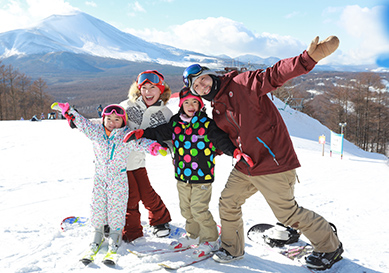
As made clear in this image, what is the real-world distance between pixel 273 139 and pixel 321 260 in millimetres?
1114

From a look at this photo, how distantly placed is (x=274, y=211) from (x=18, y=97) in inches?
1401

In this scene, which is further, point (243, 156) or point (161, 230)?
point (161, 230)

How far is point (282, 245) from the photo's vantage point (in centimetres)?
284

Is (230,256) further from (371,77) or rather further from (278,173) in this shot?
(371,77)

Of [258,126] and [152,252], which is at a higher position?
[258,126]

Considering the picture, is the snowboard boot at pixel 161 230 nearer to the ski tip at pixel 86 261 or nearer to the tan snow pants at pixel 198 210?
the tan snow pants at pixel 198 210

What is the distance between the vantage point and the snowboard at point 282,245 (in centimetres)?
264

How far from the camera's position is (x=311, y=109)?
3972 centimetres

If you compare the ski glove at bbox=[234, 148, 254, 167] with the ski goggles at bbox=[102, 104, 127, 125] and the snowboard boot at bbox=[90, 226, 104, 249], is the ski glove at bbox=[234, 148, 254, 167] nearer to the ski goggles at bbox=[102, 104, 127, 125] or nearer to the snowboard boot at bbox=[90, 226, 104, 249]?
the ski goggles at bbox=[102, 104, 127, 125]

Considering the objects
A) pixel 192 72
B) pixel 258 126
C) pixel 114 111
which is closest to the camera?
pixel 258 126

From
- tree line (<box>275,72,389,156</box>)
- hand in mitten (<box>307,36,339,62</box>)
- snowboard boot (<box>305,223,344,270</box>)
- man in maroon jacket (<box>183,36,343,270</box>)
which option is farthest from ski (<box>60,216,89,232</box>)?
tree line (<box>275,72,389,156</box>)

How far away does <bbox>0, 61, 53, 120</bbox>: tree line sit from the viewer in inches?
1164

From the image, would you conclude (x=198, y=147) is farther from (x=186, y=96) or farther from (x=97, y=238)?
(x=97, y=238)

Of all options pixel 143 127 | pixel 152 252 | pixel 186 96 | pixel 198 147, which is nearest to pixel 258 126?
pixel 198 147
